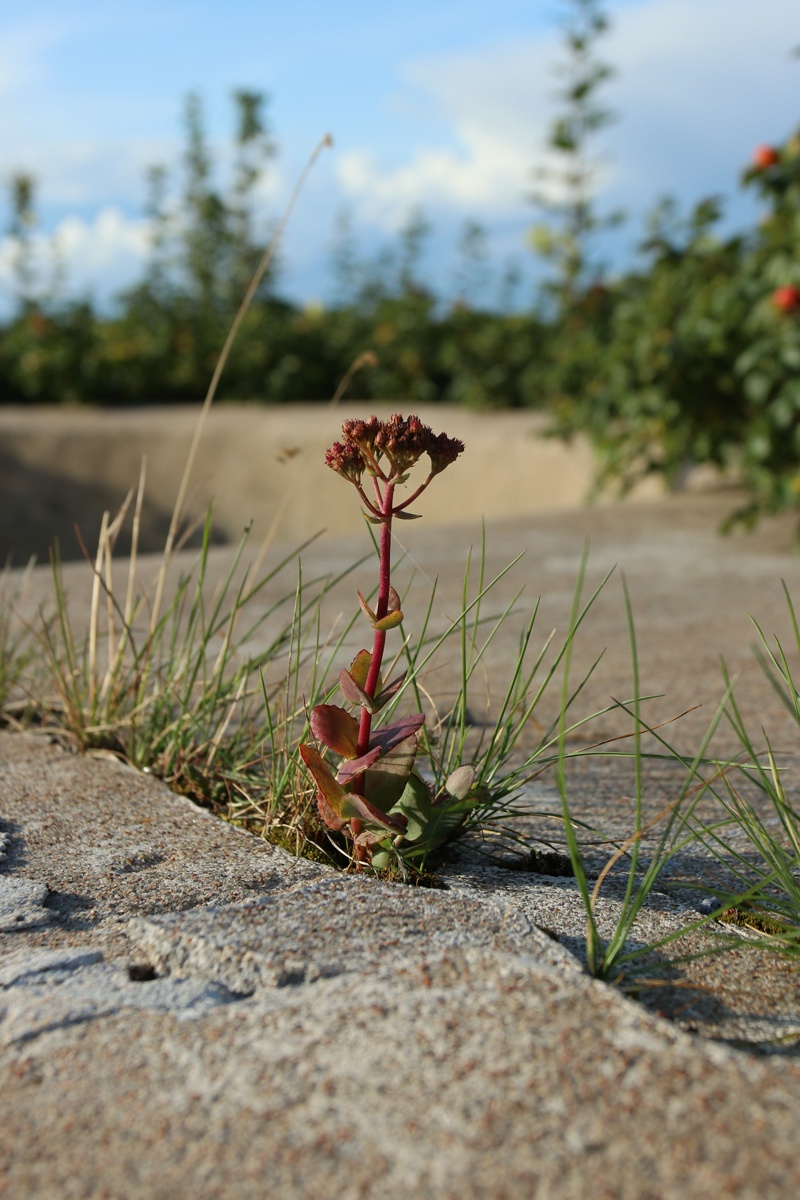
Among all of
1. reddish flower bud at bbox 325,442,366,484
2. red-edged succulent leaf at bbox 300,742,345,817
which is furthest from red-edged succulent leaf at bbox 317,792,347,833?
reddish flower bud at bbox 325,442,366,484

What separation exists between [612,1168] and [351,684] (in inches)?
25.1

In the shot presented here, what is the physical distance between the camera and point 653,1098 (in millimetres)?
981

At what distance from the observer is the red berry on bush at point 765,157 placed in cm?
452

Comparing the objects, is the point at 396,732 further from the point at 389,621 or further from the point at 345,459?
the point at 345,459

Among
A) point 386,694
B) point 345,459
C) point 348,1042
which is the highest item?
point 345,459

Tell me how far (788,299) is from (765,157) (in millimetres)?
779

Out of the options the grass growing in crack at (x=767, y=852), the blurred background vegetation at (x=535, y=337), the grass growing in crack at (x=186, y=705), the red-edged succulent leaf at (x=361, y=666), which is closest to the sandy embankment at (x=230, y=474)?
the blurred background vegetation at (x=535, y=337)

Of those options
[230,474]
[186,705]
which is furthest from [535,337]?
[186,705]

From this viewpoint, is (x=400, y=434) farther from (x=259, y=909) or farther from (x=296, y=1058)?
(x=296, y=1058)

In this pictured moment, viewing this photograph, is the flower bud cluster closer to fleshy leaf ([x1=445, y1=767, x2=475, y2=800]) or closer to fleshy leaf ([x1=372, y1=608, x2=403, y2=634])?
fleshy leaf ([x1=372, y1=608, x2=403, y2=634])

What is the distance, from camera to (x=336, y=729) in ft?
4.81

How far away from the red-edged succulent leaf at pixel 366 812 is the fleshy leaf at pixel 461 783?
0.26 feet

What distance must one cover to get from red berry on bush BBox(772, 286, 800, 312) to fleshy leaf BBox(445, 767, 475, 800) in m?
3.15

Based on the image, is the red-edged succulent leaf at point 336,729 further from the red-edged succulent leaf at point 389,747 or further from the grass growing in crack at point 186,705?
the grass growing in crack at point 186,705
